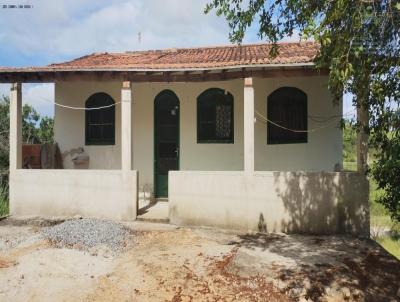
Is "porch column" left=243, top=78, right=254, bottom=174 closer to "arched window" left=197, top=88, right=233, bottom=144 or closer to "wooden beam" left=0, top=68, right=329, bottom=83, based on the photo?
"wooden beam" left=0, top=68, right=329, bottom=83

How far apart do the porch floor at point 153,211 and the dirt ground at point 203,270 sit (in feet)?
3.74

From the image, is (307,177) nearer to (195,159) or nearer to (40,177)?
(195,159)

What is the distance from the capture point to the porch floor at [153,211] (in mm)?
9031

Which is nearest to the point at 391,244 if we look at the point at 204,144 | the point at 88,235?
the point at 204,144

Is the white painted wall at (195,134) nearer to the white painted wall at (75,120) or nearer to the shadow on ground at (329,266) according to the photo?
the white painted wall at (75,120)

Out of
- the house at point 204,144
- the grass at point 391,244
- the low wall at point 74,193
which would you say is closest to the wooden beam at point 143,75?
the house at point 204,144

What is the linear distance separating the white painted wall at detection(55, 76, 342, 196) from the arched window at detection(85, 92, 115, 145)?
0.14 m

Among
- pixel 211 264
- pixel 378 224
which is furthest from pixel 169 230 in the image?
pixel 378 224

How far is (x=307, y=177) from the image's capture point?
8.17 metres

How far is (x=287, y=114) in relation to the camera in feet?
33.6

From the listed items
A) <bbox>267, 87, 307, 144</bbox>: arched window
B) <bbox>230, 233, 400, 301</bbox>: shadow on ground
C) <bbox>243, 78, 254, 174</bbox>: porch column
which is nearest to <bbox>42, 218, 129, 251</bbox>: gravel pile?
<bbox>230, 233, 400, 301</bbox>: shadow on ground

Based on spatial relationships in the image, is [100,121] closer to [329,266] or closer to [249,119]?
[249,119]

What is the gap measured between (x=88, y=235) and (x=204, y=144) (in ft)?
13.7

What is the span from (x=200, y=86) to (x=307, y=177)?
155 inches
